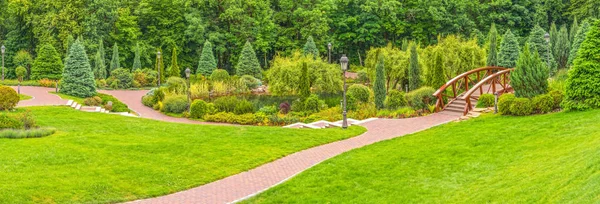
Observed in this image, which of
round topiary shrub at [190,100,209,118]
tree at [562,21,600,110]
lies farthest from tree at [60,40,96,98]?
tree at [562,21,600,110]

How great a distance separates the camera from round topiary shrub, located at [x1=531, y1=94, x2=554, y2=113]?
17781 mm

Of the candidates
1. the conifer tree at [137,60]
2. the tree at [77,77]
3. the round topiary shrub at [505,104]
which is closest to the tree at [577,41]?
the round topiary shrub at [505,104]

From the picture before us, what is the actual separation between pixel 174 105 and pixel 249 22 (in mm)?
22225

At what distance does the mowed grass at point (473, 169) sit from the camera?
8773 millimetres

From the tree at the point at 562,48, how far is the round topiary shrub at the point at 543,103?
3038 cm

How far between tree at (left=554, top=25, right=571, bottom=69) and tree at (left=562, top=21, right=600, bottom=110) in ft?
99.9

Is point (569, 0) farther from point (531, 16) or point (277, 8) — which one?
point (277, 8)

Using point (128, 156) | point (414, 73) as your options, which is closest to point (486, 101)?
point (414, 73)

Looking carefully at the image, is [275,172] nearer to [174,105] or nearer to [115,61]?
[174,105]

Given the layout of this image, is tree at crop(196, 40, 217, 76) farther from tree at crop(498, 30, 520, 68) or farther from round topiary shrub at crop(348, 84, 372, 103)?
tree at crop(498, 30, 520, 68)

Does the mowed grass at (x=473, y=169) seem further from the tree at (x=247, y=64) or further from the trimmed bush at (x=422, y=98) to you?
the tree at (x=247, y=64)

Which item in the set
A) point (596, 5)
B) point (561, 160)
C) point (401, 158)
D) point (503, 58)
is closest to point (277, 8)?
point (503, 58)

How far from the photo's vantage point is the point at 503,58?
38.0m

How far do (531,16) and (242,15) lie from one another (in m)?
29.0
